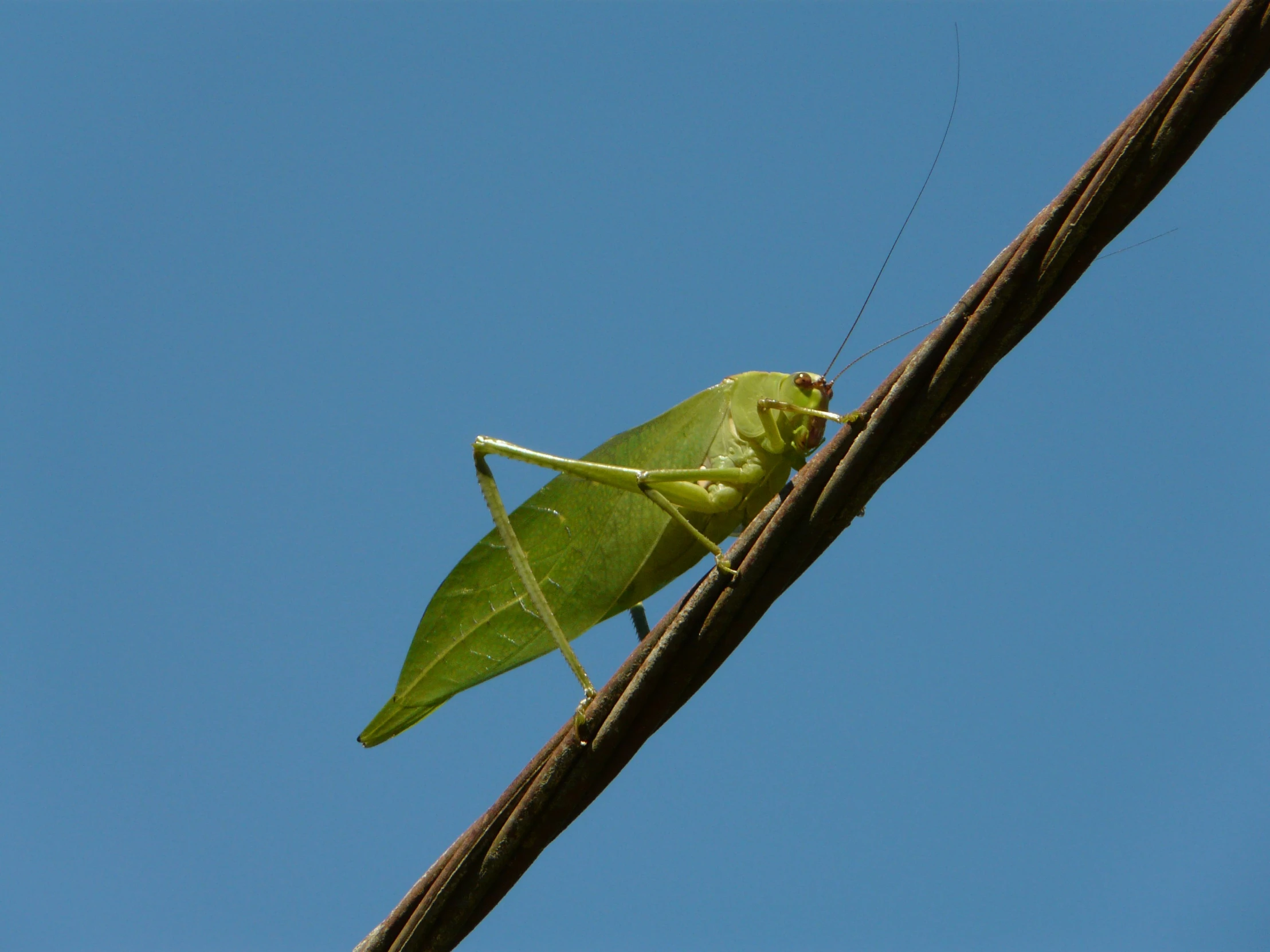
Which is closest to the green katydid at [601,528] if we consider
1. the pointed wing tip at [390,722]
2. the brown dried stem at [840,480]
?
the pointed wing tip at [390,722]

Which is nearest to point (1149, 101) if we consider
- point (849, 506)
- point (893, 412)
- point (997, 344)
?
point (997, 344)

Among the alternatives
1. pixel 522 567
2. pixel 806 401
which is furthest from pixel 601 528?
pixel 806 401

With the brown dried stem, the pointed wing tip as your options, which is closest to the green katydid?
the pointed wing tip

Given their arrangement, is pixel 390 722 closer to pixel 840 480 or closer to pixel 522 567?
pixel 522 567

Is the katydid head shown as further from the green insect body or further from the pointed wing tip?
the pointed wing tip

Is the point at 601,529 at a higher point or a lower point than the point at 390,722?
higher

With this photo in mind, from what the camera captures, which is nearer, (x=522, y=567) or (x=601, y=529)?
(x=522, y=567)

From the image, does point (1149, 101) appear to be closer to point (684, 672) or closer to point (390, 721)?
point (684, 672)
